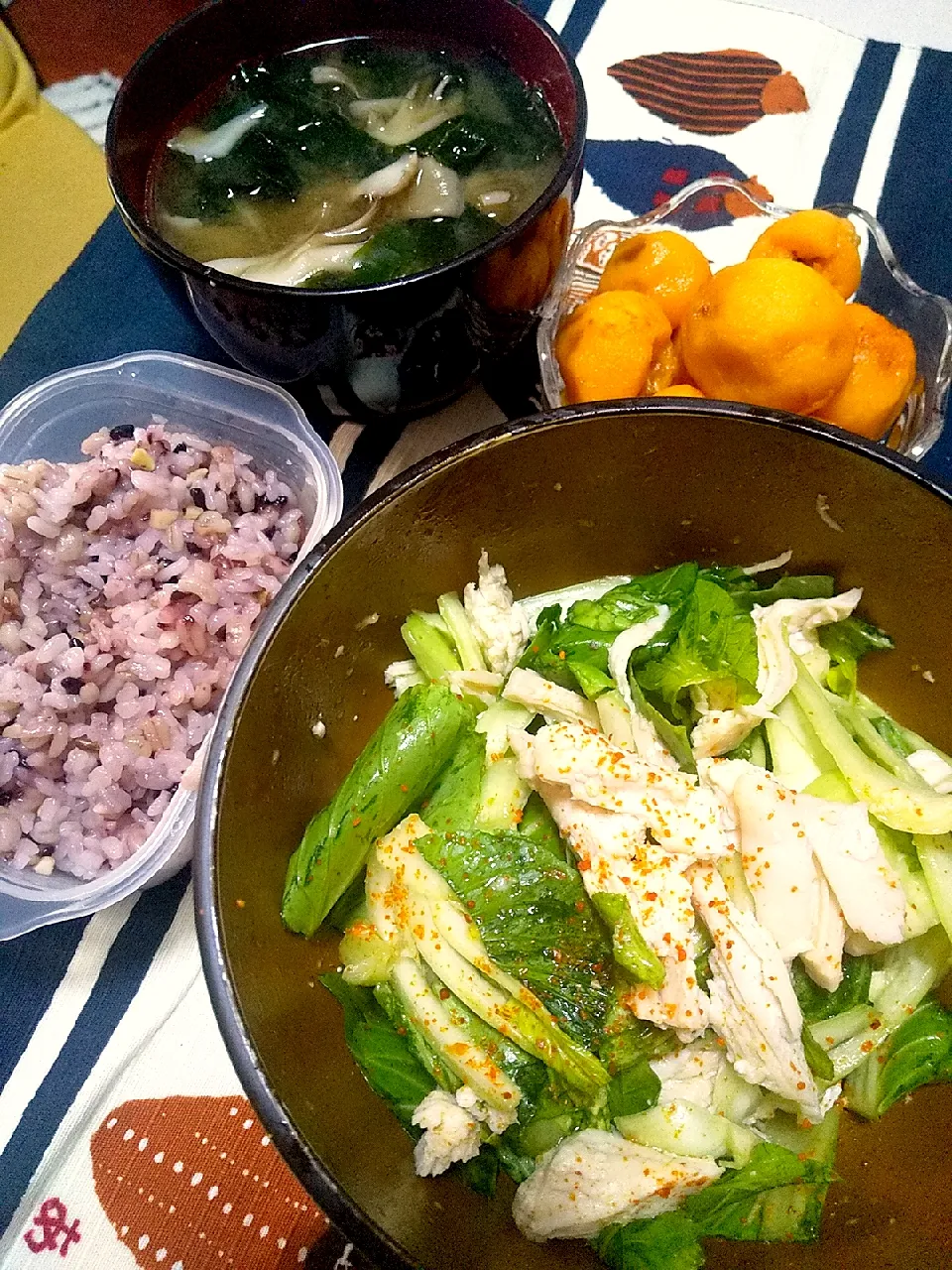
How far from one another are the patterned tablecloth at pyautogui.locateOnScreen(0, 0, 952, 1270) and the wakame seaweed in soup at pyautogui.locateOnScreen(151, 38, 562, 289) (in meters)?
0.14

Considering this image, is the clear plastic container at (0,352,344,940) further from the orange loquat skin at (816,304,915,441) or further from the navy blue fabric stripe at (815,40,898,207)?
the navy blue fabric stripe at (815,40,898,207)

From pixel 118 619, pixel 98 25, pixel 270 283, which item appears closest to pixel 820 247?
pixel 270 283

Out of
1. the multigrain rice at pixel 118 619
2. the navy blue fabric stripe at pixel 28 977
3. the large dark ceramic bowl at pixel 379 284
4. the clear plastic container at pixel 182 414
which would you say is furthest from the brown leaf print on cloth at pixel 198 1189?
the large dark ceramic bowl at pixel 379 284

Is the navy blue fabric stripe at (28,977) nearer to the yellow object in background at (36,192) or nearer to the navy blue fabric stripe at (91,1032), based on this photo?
the navy blue fabric stripe at (91,1032)

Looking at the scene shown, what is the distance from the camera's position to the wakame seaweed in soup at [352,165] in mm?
1083

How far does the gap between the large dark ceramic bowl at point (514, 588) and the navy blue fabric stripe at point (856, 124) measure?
0.75 m

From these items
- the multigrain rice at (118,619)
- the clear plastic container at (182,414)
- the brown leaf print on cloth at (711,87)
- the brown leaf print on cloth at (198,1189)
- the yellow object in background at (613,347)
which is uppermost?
the brown leaf print on cloth at (711,87)

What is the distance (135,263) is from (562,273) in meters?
0.67

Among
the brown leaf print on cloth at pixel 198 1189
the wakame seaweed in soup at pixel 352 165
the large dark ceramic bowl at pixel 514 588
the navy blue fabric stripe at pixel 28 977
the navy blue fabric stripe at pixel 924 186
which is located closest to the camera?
the large dark ceramic bowl at pixel 514 588

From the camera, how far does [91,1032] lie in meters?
0.96

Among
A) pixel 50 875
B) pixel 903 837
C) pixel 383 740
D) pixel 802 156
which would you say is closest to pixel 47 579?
pixel 50 875

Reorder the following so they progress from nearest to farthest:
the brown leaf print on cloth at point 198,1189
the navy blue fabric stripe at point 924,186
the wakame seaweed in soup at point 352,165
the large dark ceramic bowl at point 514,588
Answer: the large dark ceramic bowl at point 514,588 < the brown leaf print on cloth at point 198,1189 < the wakame seaweed in soup at point 352,165 < the navy blue fabric stripe at point 924,186

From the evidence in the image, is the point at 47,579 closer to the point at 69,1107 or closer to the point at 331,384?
the point at 331,384

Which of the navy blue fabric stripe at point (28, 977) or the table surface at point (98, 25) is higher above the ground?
the table surface at point (98, 25)
